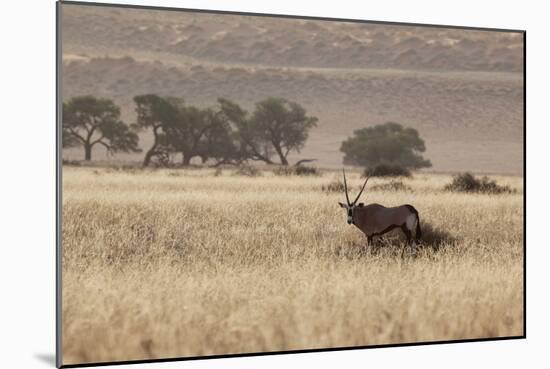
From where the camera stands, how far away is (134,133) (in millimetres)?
8570

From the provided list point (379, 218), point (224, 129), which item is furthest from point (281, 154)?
point (379, 218)

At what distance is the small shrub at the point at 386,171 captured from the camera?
30.6ft

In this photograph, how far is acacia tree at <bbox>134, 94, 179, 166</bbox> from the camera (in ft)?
28.2

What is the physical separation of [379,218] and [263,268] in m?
1.34

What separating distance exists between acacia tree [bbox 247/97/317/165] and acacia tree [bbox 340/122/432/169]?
0.45 meters

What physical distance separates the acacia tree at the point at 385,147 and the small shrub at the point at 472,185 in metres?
0.37

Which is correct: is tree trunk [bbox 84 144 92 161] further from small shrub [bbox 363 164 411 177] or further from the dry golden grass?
small shrub [bbox 363 164 411 177]

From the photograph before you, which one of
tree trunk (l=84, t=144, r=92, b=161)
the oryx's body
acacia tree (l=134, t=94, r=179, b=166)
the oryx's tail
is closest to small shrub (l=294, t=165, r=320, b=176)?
the oryx's body

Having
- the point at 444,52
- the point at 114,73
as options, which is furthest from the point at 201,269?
the point at 444,52

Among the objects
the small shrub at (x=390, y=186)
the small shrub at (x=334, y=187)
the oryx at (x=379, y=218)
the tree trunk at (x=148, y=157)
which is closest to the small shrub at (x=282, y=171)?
the small shrub at (x=334, y=187)

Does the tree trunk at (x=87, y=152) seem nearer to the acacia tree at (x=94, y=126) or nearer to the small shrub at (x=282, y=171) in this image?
the acacia tree at (x=94, y=126)

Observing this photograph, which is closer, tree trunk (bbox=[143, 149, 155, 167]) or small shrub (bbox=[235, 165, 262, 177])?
tree trunk (bbox=[143, 149, 155, 167])

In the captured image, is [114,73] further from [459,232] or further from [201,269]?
[459,232]

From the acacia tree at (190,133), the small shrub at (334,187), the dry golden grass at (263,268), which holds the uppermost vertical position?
the acacia tree at (190,133)
